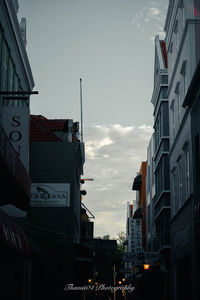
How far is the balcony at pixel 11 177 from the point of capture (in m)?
11.9

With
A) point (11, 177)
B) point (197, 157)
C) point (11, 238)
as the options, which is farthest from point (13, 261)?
point (11, 177)

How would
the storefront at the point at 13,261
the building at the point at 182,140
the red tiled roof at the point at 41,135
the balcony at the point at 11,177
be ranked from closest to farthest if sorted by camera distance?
the balcony at the point at 11,177
the storefront at the point at 13,261
the building at the point at 182,140
the red tiled roof at the point at 41,135

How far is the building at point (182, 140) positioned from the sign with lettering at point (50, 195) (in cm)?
803

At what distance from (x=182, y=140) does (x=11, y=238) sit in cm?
1173

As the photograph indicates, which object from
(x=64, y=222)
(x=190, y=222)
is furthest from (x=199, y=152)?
(x=64, y=222)

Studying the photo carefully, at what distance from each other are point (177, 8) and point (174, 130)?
6.43m

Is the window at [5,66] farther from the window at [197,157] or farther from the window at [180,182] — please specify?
the window at [180,182]

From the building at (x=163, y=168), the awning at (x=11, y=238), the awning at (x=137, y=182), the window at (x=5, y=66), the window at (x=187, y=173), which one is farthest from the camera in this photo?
the awning at (x=137, y=182)

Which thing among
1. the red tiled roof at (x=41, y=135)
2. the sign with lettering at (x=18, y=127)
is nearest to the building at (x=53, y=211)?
the red tiled roof at (x=41, y=135)

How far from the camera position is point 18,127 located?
1808cm

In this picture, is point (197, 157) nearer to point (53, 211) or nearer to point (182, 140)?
point (182, 140)

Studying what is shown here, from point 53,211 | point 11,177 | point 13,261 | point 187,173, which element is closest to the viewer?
point 11,177

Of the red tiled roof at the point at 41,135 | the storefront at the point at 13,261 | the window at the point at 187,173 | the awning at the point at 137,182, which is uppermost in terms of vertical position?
the awning at the point at 137,182

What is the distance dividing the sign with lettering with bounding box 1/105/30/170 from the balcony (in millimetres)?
2895
